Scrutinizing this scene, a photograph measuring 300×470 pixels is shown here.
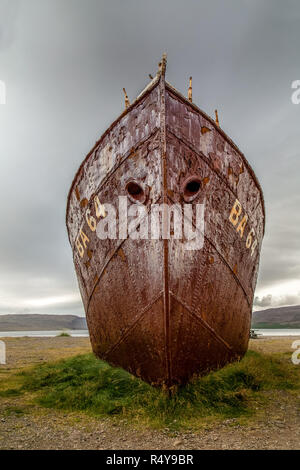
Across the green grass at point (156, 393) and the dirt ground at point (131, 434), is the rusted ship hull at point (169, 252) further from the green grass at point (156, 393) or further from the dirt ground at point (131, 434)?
the dirt ground at point (131, 434)

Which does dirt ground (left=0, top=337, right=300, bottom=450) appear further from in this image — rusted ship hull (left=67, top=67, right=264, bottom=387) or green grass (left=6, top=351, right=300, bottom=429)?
rusted ship hull (left=67, top=67, right=264, bottom=387)

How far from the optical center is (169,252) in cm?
329

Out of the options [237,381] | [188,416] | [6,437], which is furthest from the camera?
[237,381]

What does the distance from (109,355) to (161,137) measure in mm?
3168

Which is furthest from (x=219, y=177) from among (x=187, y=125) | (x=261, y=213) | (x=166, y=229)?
(x=261, y=213)

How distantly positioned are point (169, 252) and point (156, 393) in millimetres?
1599

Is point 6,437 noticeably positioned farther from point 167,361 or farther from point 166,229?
point 166,229

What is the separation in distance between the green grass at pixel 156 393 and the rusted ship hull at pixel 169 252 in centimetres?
18

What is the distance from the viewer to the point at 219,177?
382 centimetres

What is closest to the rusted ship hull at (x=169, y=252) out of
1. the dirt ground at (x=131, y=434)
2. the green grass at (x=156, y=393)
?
the green grass at (x=156, y=393)

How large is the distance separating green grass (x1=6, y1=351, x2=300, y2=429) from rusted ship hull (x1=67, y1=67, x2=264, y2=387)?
178 mm

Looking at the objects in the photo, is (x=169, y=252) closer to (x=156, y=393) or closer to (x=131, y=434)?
(x=156, y=393)

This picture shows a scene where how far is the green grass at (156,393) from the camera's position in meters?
2.88

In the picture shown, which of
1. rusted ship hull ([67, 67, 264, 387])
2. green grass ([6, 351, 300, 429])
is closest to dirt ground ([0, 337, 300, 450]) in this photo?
green grass ([6, 351, 300, 429])
